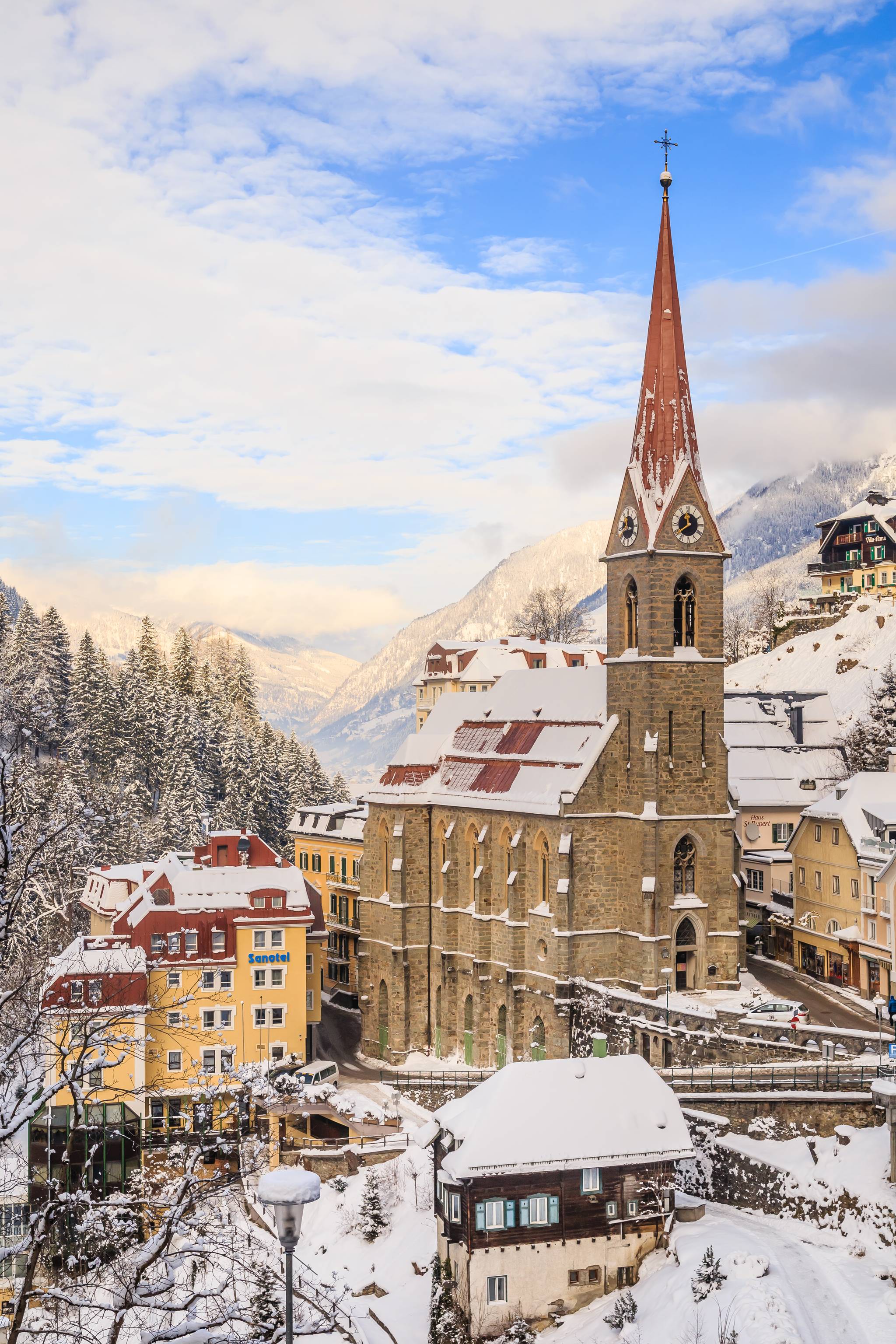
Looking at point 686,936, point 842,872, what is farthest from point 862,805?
point 686,936

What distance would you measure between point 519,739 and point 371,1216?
2357cm

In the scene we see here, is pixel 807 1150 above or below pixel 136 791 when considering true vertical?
below

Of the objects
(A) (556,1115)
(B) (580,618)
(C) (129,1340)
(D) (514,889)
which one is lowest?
(C) (129,1340)

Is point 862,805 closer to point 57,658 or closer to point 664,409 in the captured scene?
point 664,409

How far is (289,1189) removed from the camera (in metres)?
16.0

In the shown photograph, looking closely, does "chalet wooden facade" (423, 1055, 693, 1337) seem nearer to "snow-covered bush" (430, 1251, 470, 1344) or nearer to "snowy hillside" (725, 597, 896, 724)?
"snow-covered bush" (430, 1251, 470, 1344)

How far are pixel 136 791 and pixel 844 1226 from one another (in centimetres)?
6926

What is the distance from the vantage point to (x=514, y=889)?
56.8 meters

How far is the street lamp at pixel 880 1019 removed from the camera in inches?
1666

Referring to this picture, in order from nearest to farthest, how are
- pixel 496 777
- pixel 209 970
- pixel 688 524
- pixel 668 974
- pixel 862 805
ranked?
pixel 668 974, pixel 688 524, pixel 209 970, pixel 862 805, pixel 496 777

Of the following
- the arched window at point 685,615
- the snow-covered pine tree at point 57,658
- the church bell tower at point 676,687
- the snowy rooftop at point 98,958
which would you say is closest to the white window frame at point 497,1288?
the snowy rooftop at point 98,958

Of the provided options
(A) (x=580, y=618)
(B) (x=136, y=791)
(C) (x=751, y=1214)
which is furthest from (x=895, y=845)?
(A) (x=580, y=618)

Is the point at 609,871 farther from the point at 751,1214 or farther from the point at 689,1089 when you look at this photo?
the point at 751,1214

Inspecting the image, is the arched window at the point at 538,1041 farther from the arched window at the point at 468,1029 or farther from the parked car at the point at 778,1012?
the parked car at the point at 778,1012
